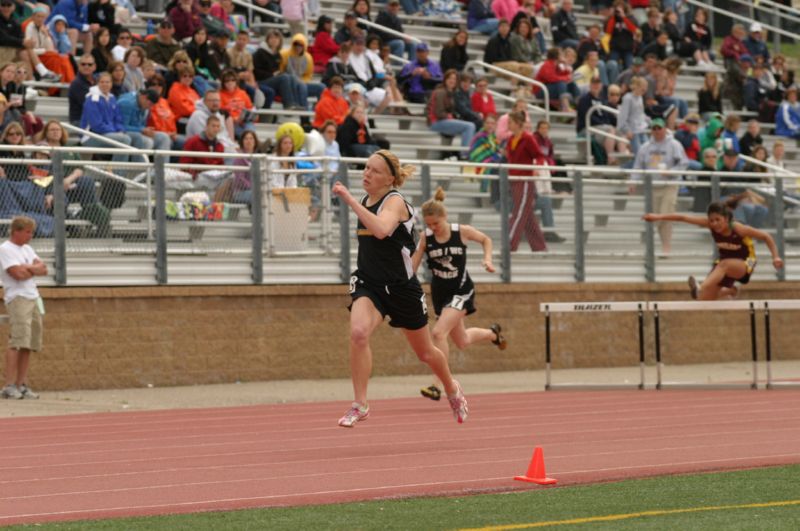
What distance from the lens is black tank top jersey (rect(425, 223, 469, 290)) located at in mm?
17281

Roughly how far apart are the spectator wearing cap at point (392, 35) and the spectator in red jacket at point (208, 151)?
8.05 m

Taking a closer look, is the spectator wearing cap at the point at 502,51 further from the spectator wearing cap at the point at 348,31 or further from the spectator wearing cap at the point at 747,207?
the spectator wearing cap at the point at 747,207

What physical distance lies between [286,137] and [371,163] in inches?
340

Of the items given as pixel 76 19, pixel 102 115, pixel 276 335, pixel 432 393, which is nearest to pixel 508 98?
pixel 76 19

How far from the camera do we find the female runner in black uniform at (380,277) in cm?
1245

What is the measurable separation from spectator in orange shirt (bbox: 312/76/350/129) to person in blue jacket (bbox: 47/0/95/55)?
3314 mm

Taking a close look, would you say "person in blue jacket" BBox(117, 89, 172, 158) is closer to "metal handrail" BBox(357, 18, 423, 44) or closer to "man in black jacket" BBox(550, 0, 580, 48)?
"metal handrail" BBox(357, 18, 423, 44)

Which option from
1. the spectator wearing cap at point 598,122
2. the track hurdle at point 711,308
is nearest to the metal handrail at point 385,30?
the spectator wearing cap at point 598,122

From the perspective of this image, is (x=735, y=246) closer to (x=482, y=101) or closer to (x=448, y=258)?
(x=448, y=258)

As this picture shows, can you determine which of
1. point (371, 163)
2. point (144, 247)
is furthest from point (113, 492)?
point (144, 247)

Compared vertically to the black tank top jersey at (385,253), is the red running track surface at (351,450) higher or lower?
lower

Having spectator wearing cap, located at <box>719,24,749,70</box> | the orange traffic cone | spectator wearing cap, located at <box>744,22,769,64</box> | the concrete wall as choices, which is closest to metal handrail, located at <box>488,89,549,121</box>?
the concrete wall

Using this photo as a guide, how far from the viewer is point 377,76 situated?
26.9 meters

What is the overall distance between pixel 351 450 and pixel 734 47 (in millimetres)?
23667
